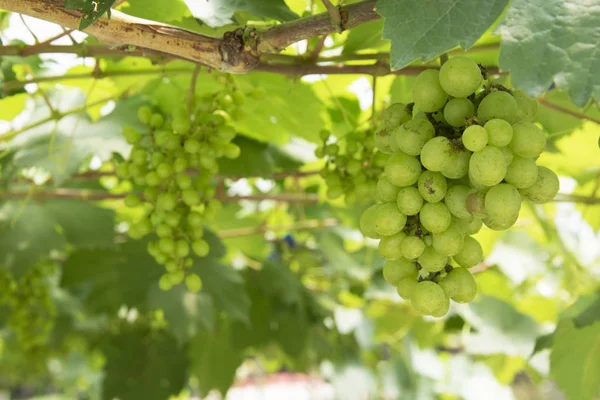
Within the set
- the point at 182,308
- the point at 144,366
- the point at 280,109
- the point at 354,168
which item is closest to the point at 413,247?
the point at 354,168

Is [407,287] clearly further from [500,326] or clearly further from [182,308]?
[500,326]

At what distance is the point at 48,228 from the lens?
5.38 ft

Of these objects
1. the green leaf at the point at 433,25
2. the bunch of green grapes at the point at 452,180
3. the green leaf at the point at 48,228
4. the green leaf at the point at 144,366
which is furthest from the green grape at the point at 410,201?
the green leaf at the point at 144,366

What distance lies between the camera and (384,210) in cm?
55

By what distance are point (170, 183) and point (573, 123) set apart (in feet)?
2.20

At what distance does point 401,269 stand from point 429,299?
48 millimetres

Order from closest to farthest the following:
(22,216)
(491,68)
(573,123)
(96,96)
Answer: (491,68) → (573,123) → (96,96) → (22,216)

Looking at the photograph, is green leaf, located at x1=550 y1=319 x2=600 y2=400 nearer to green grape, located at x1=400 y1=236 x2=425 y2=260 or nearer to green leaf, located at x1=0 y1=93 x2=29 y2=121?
green grape, located at x1=400 y1=236 x2=425 y2=260

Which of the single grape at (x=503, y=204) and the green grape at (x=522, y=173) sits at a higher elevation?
the green grape at (x=522, y=173)

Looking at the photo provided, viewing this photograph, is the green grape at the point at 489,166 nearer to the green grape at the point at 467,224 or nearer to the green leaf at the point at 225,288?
the green grape at the point at 467,224

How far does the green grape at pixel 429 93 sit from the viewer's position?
53cm

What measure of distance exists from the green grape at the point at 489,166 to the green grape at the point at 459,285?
0.10 meters

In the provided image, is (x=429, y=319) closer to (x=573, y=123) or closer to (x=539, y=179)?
(x=573, y=123)

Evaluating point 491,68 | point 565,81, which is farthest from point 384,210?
point 491,68
